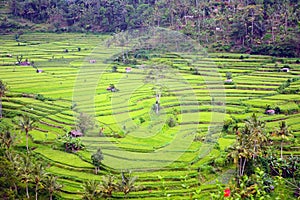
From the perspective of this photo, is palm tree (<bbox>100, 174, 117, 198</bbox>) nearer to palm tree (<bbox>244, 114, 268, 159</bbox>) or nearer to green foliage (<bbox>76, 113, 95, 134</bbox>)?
palm tree (<bbox>244, 114, 268, 159</bbox>)

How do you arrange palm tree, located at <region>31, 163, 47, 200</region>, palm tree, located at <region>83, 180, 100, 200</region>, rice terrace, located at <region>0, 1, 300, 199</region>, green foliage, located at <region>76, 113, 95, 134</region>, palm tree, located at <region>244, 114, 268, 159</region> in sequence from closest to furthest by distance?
palm tree, located at <region>83, 180, 100, 200</region> < palm tree, located at <region>31, 163, 47, 200</region> < rice terrace, located at <region>0, 1, 300, 199</region> < palm tree, located at <region>244, 114, 268, 159</region> < green foliage, located at <region>76, 113, 95, 134</region>

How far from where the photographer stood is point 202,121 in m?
22.4

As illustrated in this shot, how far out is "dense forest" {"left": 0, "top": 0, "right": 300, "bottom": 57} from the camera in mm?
36531

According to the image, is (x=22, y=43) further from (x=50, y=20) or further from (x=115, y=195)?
(x=115, y=195)

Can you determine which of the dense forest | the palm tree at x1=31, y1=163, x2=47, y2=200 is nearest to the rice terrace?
the palm tree at x1=31, y1=163, x2=47, y2=200

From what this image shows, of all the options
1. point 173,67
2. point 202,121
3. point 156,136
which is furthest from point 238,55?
point 156,136

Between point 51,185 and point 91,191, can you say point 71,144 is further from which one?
point 91,191

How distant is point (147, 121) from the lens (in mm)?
22078

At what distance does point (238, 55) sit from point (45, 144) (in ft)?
65.9

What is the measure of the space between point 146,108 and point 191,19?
2122 centimetres

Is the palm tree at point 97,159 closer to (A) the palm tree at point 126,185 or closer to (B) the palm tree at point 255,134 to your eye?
(A) the palm tree at point 126,185

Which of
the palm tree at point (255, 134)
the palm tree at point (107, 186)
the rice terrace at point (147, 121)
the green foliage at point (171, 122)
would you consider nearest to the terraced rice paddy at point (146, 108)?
the rice terrace at point (147, 121)

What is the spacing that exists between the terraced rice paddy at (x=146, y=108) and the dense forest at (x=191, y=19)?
9.31 feet

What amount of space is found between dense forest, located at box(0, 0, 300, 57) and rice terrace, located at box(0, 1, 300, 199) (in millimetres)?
1569
